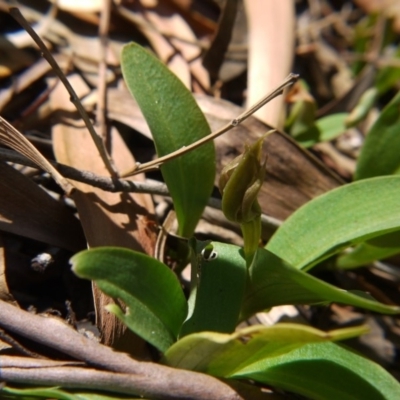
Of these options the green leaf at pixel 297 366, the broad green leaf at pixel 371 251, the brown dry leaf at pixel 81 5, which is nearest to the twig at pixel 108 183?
the broad green leaf at pixel 371 251

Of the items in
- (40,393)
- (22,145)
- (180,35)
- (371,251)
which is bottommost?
(40,393)

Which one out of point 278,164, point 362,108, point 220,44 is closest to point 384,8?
point 362,108

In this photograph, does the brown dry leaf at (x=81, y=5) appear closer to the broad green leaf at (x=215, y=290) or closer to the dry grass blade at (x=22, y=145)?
the dry grass blade at (x=22, y=145)

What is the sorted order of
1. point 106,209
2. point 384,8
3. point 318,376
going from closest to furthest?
point 318,376, point 106,209, point 384,8

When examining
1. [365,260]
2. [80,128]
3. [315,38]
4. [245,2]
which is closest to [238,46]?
[245,2]

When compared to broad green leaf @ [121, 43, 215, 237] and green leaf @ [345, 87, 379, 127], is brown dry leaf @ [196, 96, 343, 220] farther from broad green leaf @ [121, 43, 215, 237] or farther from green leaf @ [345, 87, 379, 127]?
green leaf @ [345, 87, 379, 127]

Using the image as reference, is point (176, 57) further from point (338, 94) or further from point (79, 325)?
point (79, 325)

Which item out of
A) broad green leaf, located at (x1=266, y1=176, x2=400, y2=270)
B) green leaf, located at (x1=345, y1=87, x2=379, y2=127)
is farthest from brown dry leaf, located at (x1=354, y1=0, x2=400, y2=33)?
broad green leaf, located at (x1=266, y1=176, x2=400, y2=270)

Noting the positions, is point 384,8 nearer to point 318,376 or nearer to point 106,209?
point 106,209
